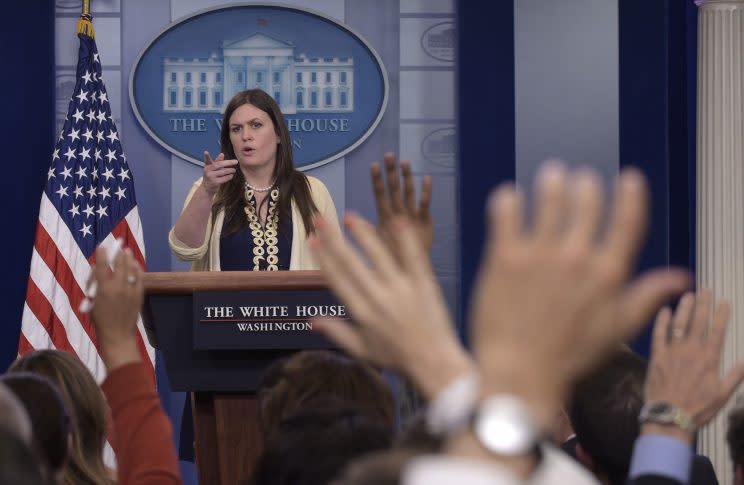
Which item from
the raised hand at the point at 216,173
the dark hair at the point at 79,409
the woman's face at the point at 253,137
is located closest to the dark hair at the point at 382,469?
the dark hair at the point at 79,409

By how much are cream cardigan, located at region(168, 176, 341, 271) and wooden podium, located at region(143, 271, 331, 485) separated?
0.98m

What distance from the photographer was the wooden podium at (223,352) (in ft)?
9.46

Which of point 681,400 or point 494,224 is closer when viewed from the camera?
point 494,224

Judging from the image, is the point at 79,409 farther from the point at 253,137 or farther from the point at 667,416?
the point at 253,137

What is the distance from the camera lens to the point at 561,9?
18.4 ft

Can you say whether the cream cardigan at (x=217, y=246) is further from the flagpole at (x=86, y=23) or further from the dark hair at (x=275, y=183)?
the flagpole at (x=86, y=23)

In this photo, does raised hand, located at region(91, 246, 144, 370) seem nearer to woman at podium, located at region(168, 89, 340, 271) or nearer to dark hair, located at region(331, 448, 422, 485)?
Result: dark hair, located at region(331, 448, 422, 485)

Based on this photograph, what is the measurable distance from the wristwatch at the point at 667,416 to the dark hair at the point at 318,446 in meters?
0.32

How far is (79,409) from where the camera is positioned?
2.14 meters

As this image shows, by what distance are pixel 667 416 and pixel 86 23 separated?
4521 mm

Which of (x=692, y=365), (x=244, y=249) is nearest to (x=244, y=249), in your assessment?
(x=244, y=249)

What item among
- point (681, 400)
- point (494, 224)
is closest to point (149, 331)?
point (681, 400)

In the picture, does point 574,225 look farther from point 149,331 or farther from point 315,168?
point 315,168

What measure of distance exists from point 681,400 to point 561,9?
449 centimetres
